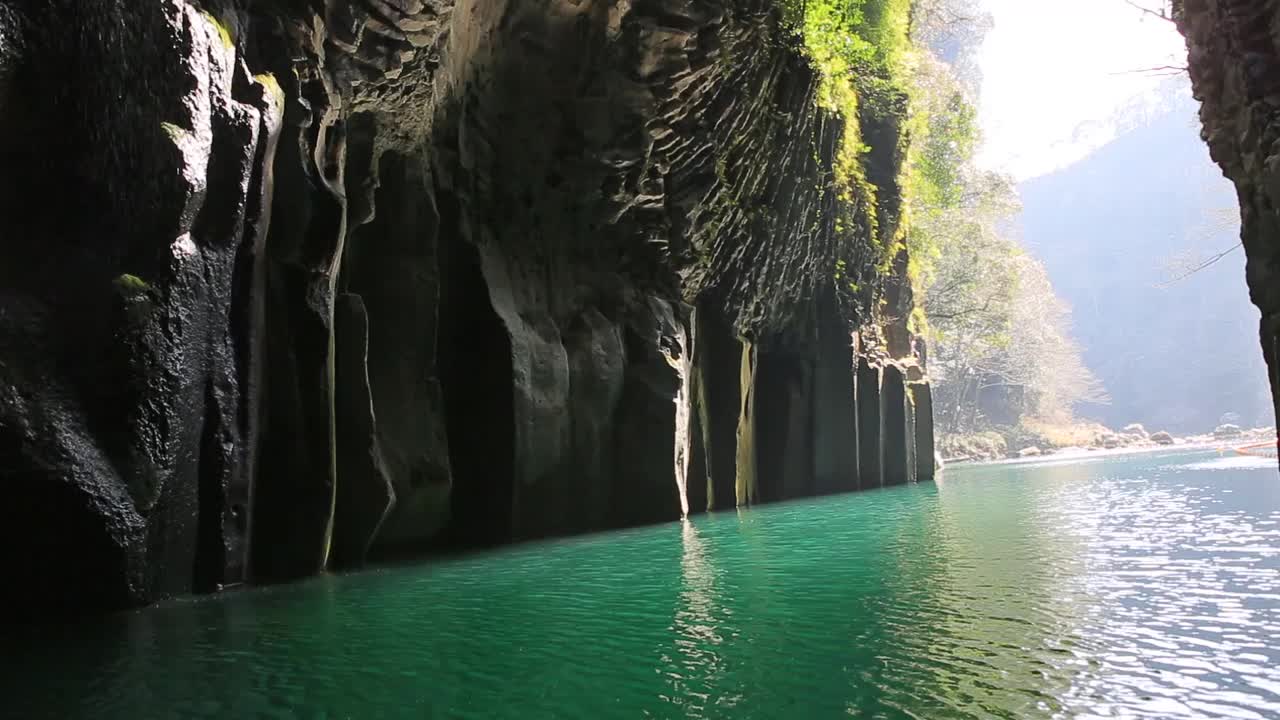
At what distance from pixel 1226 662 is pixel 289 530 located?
6.55 metres

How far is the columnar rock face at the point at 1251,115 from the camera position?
7.52 m

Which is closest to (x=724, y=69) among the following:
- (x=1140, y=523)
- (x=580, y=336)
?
(x=580, y=336)

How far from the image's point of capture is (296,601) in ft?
21.2

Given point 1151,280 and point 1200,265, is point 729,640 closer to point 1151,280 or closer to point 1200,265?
point 1200,265

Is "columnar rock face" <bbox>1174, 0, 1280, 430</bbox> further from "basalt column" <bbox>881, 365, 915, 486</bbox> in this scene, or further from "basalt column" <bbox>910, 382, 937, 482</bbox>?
"basalt column" <bbox>910, 382, 937, 482</bbox>

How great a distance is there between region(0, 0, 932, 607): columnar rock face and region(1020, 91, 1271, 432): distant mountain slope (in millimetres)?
66907

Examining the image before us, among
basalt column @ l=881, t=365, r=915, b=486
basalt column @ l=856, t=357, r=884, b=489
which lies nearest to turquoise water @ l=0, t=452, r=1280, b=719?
basalt column @ l=856, t=357, r=884, b=489

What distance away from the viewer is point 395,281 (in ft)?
33.5

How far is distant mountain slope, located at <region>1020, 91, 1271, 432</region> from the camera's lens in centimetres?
8119

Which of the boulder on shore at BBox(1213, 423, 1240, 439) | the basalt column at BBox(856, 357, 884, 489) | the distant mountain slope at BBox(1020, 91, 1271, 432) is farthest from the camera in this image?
the distant mountain slope at BBox(1020, 91, 1271, 432)

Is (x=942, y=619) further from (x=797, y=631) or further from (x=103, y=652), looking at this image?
(x=103, y=652)

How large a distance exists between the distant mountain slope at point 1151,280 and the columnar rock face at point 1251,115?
70.5 meters

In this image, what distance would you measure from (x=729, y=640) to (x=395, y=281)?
6.77m

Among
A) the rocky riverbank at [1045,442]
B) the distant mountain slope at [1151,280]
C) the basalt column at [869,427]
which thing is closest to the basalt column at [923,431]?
the basalt column at [869,427]
